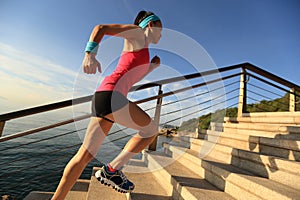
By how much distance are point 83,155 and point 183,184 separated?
95 cm

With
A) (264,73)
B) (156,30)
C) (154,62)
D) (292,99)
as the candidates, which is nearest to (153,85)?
(154,62)

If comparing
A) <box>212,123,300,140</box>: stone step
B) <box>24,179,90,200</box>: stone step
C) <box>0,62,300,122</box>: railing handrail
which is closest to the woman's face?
<box>0,62,300,122</box>: railing handrail

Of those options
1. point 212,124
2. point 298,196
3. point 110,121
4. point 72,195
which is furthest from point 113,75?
point 212,124

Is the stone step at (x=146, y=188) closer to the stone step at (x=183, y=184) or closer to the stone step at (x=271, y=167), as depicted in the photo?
the stone step at (x=183, y=184)

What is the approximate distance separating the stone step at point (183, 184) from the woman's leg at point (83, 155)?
830 mm

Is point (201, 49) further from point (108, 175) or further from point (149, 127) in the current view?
A: point (108, 175)

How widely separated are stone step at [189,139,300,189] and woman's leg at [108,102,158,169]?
1.13m

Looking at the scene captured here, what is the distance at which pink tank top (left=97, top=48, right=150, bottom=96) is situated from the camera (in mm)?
1147

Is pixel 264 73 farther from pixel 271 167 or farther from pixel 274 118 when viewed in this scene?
pixel 271 167

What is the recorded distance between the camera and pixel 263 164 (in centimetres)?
168

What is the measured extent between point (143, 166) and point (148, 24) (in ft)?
6.79

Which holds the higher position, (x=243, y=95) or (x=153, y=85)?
(x=243, y=95)

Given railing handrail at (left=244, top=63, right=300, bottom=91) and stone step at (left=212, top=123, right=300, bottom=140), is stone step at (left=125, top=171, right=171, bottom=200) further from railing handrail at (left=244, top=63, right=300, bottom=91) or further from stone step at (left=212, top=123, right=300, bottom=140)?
railing handrail at (left=244, top=63, right=300, bottom=91)

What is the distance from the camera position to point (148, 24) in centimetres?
124
